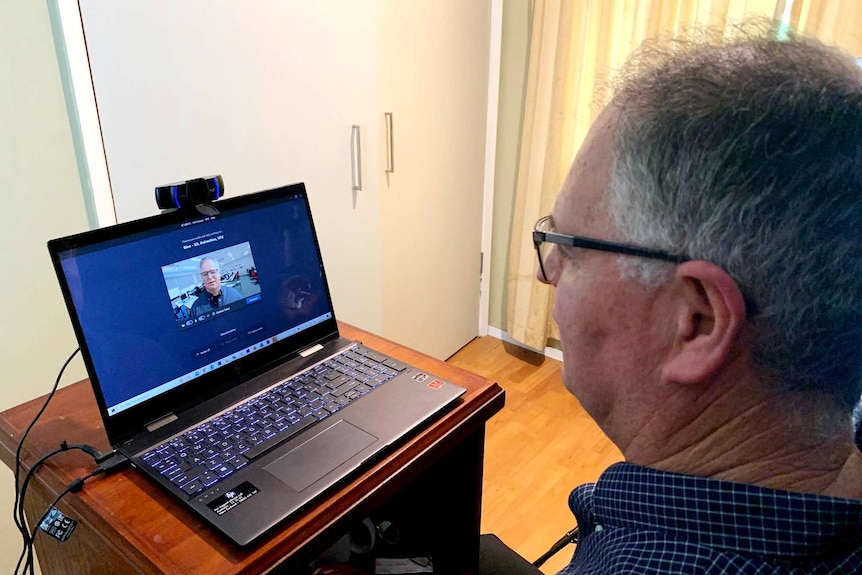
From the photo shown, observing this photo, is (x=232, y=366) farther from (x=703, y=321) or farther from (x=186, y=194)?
(x=703, y=321)

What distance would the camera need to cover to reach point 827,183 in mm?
511

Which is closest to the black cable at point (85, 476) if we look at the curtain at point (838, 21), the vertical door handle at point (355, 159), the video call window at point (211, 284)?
the video call window at point (211, 284)

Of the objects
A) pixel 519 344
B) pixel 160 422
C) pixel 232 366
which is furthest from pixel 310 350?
pixel 519 344

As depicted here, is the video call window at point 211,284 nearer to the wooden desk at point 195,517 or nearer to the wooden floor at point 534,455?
the wooden desk at point 195,517

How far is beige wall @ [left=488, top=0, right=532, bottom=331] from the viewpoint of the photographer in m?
2.48

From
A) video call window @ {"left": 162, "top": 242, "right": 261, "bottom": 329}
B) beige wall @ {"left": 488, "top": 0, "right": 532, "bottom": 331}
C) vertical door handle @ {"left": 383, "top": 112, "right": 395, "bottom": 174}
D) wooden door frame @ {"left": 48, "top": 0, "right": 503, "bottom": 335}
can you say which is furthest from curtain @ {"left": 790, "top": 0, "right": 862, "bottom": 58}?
wooden door frame @ {"left": 48, "top": 0, "right": 503, "bottom": 335}

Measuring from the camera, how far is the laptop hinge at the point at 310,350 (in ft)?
3.40

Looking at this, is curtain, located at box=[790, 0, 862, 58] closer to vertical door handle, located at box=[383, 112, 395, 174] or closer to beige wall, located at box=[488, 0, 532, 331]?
beige wall, located at box=[488, 0, 532, 331]

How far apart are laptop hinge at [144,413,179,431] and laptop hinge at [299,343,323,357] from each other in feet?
0.78

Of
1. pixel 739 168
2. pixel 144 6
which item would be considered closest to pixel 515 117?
pixel 144 6

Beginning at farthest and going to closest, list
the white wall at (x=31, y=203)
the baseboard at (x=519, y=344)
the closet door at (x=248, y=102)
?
the baseboard at (x=519, y=344), the closet door at (x=248, y=102), the white wall at (x=31, y=203)

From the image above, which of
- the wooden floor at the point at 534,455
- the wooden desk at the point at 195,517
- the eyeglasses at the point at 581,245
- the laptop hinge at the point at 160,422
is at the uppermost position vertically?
the eyeglasses at the point at 581,245

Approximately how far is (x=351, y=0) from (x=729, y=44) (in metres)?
1.41

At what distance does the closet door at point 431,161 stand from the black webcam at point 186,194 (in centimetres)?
122
